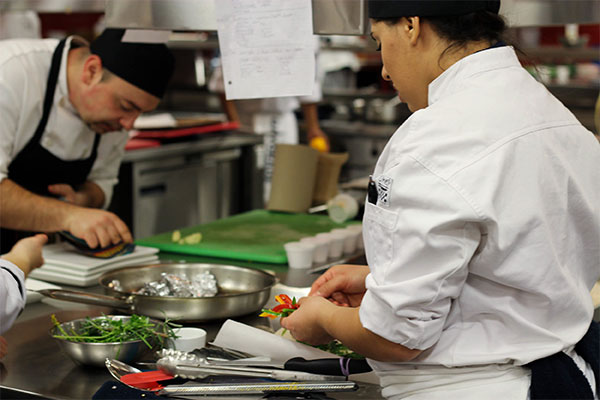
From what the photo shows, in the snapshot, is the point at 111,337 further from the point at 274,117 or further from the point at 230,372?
the point at 274,117

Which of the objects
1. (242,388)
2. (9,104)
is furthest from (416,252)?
(9,104)

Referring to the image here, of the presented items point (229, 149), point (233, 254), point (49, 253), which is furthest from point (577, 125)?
point (229, 149)

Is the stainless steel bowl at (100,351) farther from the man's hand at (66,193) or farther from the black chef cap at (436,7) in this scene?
the man's hand at (66,193)

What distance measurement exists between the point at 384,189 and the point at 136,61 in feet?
5.19

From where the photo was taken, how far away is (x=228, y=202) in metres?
5.26

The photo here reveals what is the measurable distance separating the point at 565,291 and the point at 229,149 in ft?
13.2

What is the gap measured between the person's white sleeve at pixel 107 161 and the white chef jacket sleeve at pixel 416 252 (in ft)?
6.65

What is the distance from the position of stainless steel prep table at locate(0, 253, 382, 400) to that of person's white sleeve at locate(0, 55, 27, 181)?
28.1 inches

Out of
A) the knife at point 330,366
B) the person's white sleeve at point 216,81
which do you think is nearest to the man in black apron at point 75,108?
the knife at point 330,366

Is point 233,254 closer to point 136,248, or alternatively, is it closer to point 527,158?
point 136,248

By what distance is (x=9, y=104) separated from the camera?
8.38 feet

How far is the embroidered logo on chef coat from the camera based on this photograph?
1.24m

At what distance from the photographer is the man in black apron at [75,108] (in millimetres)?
2508

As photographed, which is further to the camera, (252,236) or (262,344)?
(252,236)
